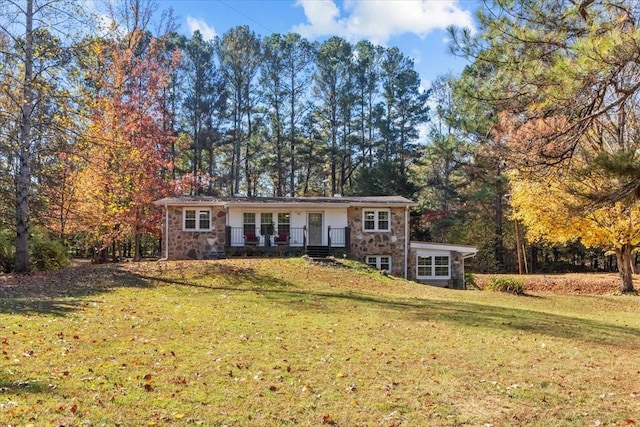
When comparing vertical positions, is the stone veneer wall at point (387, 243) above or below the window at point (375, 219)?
below

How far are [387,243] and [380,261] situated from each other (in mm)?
895

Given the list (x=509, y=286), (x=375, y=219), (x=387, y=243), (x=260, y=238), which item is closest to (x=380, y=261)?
(x=387, y=243)

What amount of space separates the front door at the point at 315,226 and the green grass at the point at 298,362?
10.3 m

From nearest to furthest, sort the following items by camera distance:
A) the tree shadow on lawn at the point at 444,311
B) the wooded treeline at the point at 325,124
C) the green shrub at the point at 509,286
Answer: the wooded treeline at the point at 325,124 → the tree shadow on lawn at the point at 444,311 → the green shrub at the point at 509,286

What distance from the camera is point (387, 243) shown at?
2161 centimetres

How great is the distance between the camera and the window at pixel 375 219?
21766 millimetres

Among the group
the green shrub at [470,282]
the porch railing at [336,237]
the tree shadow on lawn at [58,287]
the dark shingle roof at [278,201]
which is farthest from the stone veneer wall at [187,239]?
the green shrub at [470,282]

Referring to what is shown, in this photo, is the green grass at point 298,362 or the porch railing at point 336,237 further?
the porch railing at point 336,237

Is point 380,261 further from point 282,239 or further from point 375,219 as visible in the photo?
point 282,239

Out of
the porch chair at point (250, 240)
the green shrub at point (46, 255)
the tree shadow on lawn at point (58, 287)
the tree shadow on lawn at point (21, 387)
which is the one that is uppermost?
the porch chair at point (250, 240)

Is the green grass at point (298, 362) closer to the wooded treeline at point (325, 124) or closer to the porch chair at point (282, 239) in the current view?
the wooded treeline at point (325, 124)

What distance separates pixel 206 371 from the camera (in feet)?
17.3

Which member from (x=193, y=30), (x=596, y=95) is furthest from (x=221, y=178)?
(x=596, y=95)

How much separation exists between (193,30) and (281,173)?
1219 centimetres
